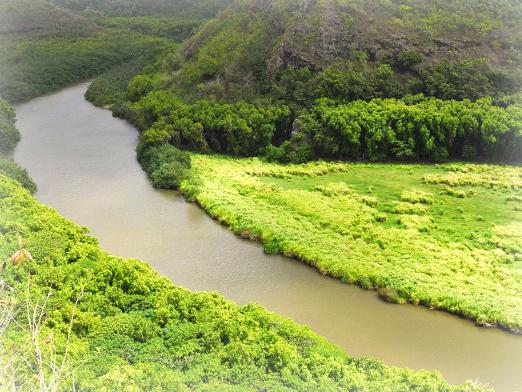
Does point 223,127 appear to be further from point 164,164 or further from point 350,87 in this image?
Result: point 350,87

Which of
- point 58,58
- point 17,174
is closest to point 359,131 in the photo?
point 17,174

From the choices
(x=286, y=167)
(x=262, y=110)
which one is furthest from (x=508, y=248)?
(x=262, y=110)

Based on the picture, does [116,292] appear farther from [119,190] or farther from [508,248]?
[508,248]

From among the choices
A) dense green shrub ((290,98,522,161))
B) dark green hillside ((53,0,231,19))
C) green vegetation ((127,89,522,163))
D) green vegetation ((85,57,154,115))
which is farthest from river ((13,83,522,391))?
dark green hillside ((53,0,231,19))

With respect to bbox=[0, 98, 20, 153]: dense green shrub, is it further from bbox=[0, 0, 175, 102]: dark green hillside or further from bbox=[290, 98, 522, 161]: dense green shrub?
bbox=[290, 98, 522, 161]: dense green shrub

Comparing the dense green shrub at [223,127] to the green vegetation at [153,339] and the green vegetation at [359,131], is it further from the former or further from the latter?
the green vegetation at [153,339]
